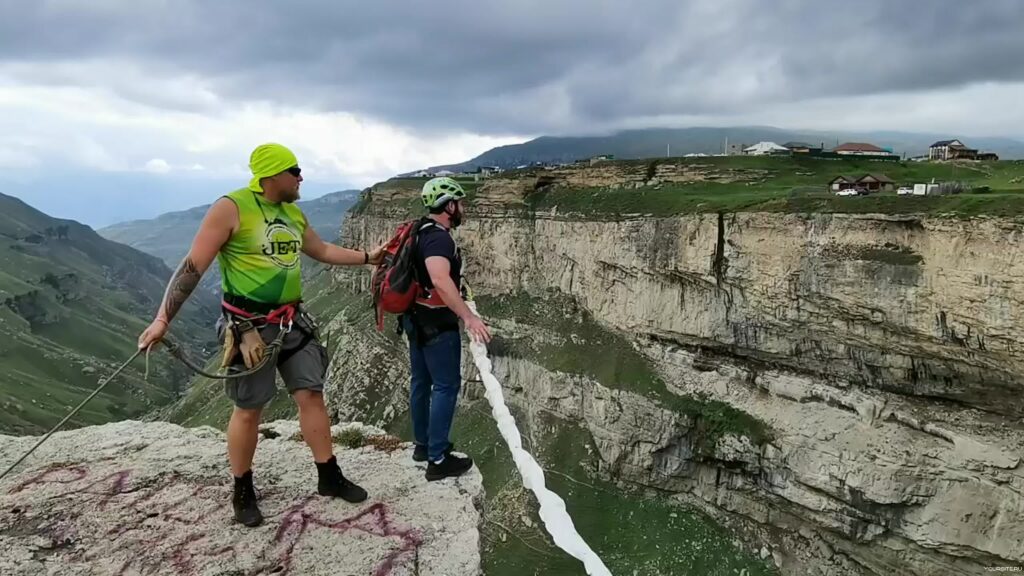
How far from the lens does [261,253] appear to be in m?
4.98

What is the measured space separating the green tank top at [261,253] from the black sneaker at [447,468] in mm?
2218

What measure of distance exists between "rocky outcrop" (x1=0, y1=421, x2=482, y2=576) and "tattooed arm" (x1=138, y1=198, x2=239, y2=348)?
1.78m

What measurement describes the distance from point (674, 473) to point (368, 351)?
79.6ft

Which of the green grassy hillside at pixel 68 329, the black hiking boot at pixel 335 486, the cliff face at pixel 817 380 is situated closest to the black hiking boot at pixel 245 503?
the black hiking boot at pixel 335 486

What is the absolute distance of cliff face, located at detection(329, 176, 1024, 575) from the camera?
22234 millimetres

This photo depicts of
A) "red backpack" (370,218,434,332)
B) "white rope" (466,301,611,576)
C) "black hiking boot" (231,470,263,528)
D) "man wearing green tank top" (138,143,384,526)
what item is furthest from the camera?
"red backpack" (370,218,434,332)

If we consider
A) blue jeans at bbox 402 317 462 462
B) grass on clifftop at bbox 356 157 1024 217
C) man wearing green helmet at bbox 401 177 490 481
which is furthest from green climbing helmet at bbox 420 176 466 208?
grass on clifftop at bbox 356 157 1024 217

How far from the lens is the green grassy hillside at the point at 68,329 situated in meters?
66.1

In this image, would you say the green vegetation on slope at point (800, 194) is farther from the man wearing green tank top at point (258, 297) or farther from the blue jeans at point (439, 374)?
the man wearing green tank top at point (258, 297)

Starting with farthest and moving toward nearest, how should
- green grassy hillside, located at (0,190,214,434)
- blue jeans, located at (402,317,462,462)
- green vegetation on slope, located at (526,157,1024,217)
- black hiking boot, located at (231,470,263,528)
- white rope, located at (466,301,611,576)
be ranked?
green grassy hillside, located at (0,190,214,434) → green vegetation on slope, located at (526,157,1024,217) → blue jeans, located at (402,317,462,462) → black hiking boot, located at (231,470,263,528) → white rope, located at (466,301,611,576)

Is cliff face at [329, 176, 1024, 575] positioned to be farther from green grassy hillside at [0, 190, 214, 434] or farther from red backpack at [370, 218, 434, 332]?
green grassy hillside at [0, 190, 214, 434]

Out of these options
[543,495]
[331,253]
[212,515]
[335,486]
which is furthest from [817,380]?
[212,515]

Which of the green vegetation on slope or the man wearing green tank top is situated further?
the green vegetation on slope

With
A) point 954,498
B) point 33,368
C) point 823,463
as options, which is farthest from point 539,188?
point 33,368
